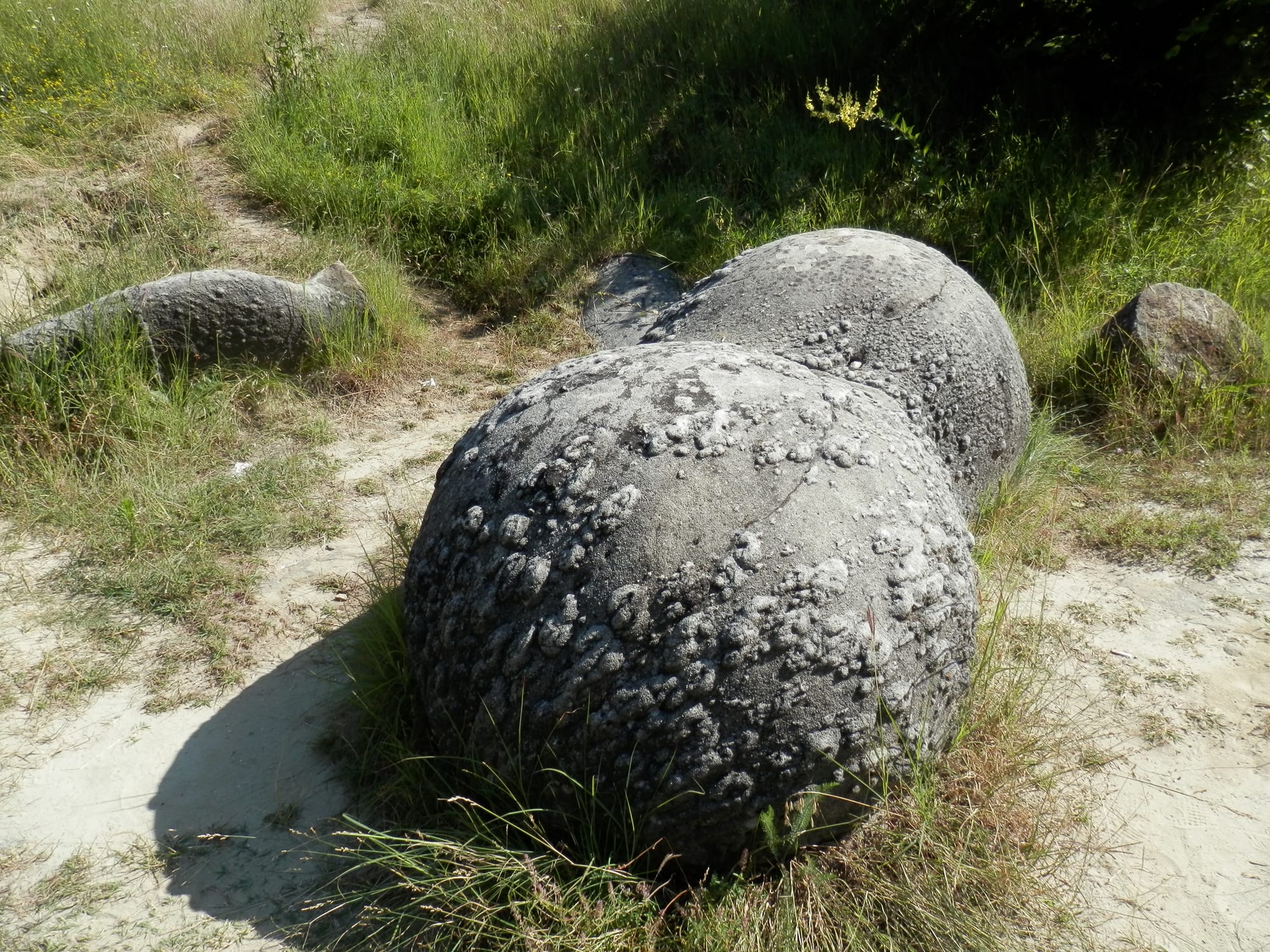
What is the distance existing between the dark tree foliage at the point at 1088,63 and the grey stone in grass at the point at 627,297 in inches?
85.9

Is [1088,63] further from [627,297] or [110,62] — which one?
[110,62]

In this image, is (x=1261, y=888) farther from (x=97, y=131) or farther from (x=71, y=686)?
(x=97, y=131)

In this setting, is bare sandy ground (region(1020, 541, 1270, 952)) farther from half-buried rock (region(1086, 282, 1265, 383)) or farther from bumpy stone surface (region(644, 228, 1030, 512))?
half-buried rock (region(1086, 282, 1265, 383))

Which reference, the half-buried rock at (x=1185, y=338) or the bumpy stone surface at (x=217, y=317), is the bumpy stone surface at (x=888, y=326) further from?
the bumpy stone surface at (x=217, y=317)

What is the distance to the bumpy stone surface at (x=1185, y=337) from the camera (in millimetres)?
4543

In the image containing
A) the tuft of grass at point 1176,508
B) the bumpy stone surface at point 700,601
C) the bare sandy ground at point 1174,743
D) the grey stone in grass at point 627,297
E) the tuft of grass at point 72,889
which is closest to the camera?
the bumpy stone surface at point 700,601

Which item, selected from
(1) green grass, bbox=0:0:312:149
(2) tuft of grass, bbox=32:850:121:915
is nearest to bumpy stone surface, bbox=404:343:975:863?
(2) tuft of grass, bbox=32:850:121:915

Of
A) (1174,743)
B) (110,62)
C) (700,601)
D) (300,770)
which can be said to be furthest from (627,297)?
(110,62)

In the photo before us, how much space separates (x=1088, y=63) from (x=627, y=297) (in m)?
3.38

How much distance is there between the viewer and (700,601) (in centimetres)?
212

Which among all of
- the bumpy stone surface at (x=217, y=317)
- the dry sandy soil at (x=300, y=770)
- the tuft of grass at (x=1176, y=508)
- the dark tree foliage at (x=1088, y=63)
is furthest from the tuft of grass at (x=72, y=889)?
the dark tree foliage at (x=1088, y=63)

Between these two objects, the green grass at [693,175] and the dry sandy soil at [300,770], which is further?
the green grass at [693,175]

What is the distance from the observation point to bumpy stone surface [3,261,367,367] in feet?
14.9

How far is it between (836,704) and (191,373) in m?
3.97
